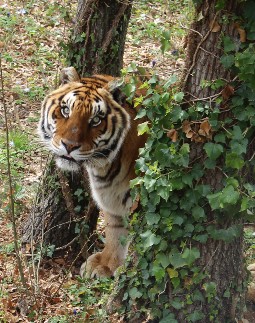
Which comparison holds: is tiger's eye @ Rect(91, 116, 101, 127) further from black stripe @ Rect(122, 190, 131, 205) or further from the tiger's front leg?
the tiger's front leg

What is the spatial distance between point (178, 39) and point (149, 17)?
1.70 metres

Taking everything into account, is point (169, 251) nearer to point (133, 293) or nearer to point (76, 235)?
point (133, 293)

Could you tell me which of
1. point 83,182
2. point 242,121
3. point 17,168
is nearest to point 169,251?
point 242,121

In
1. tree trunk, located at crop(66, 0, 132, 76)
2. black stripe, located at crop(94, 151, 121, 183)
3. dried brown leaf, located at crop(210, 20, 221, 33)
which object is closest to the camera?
dried brown leaf, located at crop(210, 20, 221, 33)

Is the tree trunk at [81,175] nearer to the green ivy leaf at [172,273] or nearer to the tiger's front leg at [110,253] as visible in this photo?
the tiger's front leg at [110,253]

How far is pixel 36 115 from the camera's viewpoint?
888cm

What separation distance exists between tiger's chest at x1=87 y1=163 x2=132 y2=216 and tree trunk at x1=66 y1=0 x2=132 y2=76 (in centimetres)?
91

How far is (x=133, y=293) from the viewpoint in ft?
15.8

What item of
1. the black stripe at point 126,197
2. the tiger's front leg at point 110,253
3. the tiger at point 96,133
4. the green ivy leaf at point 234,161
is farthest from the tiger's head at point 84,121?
the green ivy leaf at point 234,161

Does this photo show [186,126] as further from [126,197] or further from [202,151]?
[126,197]

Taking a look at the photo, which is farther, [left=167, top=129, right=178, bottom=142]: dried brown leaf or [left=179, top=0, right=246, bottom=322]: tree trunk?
[left=167, top=129, right=178, bottom=142]: dried brown leaf

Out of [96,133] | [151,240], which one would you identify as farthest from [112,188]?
[151,240]

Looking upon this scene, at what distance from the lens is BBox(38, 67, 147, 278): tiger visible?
17.6ft

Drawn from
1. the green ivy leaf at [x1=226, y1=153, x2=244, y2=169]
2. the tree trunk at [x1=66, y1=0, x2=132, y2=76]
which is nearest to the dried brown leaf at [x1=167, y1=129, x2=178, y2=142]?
the green ivy leaf at [x1=226, y1=153, x2=244, y2=169]
